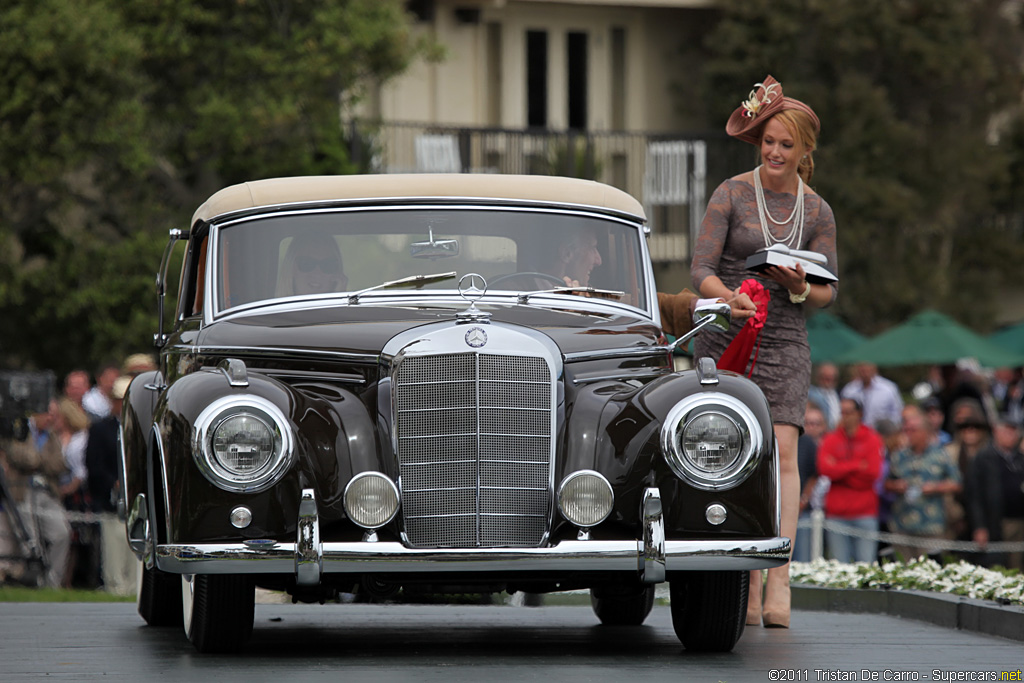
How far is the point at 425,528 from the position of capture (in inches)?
265

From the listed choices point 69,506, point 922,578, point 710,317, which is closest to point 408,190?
point 710,317

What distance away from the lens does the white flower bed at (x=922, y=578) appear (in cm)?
919

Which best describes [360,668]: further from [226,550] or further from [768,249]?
[768,249]

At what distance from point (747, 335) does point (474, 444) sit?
1851mm

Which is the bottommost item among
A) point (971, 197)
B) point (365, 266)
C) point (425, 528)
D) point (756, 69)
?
point (425, 528)

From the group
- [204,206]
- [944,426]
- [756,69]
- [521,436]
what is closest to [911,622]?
[521,436]

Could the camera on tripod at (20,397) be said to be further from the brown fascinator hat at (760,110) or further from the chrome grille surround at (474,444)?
the chrome grille surround at (474,444)

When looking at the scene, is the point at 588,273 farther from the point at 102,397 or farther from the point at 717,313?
the point at 102,397

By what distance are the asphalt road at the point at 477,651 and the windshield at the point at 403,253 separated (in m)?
A: 1.54

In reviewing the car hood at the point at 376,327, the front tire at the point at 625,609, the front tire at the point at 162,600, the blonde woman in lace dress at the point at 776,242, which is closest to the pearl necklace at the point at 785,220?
the blonde woman in lace dress at the point at 776,242

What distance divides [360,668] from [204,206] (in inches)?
110

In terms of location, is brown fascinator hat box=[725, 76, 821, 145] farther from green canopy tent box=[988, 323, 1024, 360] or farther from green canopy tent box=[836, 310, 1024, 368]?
green canopy tent box=[988, 323, 1024, 360]

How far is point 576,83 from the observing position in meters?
31.6

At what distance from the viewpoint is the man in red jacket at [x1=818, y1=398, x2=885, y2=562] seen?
15641 millimetres
